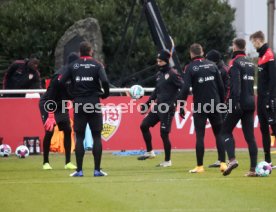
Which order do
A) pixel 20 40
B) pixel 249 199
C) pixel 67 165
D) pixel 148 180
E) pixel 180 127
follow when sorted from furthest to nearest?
pixel 20 40, pixel 180 127, pixel 67 165, pixel 148 180, pixel 249 199

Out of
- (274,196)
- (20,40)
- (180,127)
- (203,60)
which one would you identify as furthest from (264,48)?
(20,40)

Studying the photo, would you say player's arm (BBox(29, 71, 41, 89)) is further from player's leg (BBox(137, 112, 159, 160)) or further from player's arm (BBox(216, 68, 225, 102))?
player's arm (BBox(216, 68, 225, 102))

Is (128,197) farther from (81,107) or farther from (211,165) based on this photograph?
(211,165)

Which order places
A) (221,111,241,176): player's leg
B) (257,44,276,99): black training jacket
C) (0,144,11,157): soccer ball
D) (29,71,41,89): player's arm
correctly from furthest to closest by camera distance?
(29,71,41,89): player's arm → (0,144,11,157): soccer ball → (257,44,276,99): black training jacket → (221,111,241,176): player's leg

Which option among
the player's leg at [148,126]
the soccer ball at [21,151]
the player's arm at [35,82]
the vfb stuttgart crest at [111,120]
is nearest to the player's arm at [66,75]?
the player's leg at [148,126]

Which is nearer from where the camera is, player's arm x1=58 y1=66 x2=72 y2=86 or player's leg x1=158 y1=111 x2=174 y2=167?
player's arm x1=58 y1=66 x2=72 y2=86

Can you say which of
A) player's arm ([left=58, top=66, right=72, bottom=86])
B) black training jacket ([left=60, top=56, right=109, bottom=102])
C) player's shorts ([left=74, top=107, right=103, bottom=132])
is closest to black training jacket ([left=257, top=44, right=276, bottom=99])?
black training jacket ([left=60, top=56, right=109, bottom=102])

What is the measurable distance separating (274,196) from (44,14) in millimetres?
18259

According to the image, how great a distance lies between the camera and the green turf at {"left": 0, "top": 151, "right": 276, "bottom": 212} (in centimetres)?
1230

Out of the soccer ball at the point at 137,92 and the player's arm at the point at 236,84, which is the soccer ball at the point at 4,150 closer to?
the soccer ball at the point at 137,92

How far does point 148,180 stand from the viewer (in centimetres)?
1558

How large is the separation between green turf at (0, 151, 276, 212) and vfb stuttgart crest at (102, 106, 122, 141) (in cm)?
478

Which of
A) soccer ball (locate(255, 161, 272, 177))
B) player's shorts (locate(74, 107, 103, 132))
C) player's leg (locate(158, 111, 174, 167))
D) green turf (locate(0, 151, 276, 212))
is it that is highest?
player's shorts (locate(74, 107, 103, 132))

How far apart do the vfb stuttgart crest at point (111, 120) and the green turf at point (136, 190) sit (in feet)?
15.7
